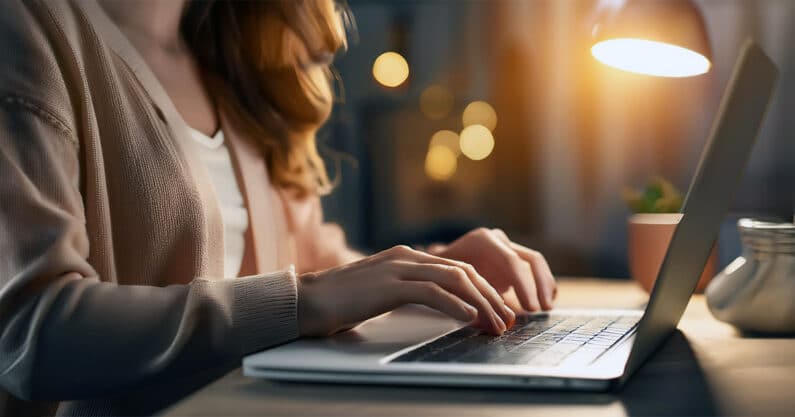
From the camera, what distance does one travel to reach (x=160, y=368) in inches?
23.1

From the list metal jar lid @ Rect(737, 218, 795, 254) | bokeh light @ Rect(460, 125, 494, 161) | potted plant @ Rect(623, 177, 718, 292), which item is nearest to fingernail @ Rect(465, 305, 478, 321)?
metal jar lid @ Rect(737, 218, 795, 254)

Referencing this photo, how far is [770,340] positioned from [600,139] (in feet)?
10.6

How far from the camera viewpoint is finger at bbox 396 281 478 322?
24.6 inches

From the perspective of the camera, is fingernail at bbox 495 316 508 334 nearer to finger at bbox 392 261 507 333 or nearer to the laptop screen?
finger at bbox 392 261 507 333

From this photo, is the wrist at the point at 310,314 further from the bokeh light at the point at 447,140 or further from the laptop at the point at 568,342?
the bokeh light at the point at 447,140

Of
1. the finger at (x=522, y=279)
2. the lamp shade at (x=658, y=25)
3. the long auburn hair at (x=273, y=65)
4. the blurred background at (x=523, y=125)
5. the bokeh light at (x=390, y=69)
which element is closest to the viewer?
the finger at (x=522, y=279)

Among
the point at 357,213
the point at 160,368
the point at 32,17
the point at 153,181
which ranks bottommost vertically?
the point at 357,213

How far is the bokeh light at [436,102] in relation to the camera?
430 cm

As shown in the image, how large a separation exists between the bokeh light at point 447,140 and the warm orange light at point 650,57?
319cm

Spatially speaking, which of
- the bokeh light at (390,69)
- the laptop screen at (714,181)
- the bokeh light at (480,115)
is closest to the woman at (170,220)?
the laptop screen at (714,181)

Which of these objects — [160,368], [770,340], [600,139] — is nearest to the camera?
[160,368]

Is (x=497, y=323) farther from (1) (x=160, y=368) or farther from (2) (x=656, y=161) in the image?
(2) (x=656, y=161)

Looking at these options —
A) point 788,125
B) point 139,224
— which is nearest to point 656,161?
point 788,125

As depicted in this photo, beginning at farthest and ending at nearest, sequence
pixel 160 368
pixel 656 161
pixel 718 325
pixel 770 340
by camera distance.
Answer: pixel 656 161, pixel 718 325, pixel 770 340, pixel 160 368
